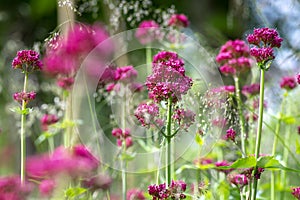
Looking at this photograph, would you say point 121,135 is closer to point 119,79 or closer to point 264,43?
point 119,79

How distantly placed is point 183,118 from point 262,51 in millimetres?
208

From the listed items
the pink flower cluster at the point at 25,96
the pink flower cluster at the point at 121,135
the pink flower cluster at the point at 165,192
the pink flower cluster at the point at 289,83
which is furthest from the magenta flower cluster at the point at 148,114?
the pink flower cluster at the point at 289,83

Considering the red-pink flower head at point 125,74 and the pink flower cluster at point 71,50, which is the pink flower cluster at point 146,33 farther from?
the pink flower cluster at point 71,50

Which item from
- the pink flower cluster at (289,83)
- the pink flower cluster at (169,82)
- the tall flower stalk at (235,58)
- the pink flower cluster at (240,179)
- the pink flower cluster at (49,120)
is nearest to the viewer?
the pink flower cluster at (169,82)

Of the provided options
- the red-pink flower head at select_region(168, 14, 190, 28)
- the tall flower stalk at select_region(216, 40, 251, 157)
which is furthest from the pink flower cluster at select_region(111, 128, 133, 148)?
the red-pink flower head at select_region(168, 14, 190, 28)

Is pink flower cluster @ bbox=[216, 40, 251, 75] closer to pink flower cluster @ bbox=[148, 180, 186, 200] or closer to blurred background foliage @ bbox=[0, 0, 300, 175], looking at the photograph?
blurred background foliage @ bbox=[0, 0, 300, 175]

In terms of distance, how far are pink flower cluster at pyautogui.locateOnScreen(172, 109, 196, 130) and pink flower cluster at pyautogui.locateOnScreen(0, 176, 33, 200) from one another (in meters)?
0.31

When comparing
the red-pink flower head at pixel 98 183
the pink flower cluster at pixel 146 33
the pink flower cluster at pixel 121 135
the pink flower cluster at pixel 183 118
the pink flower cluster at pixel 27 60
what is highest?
the pink flower cluster at pixel 146 33

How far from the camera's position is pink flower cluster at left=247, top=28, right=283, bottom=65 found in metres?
1.05

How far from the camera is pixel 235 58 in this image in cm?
155

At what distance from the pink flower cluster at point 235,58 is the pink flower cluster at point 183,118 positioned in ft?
1.72

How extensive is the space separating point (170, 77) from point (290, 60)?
995 millimetres

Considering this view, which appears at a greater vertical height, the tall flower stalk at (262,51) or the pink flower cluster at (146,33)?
the pink flower cluster at (146,33)

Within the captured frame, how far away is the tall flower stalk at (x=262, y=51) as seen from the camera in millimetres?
1051
